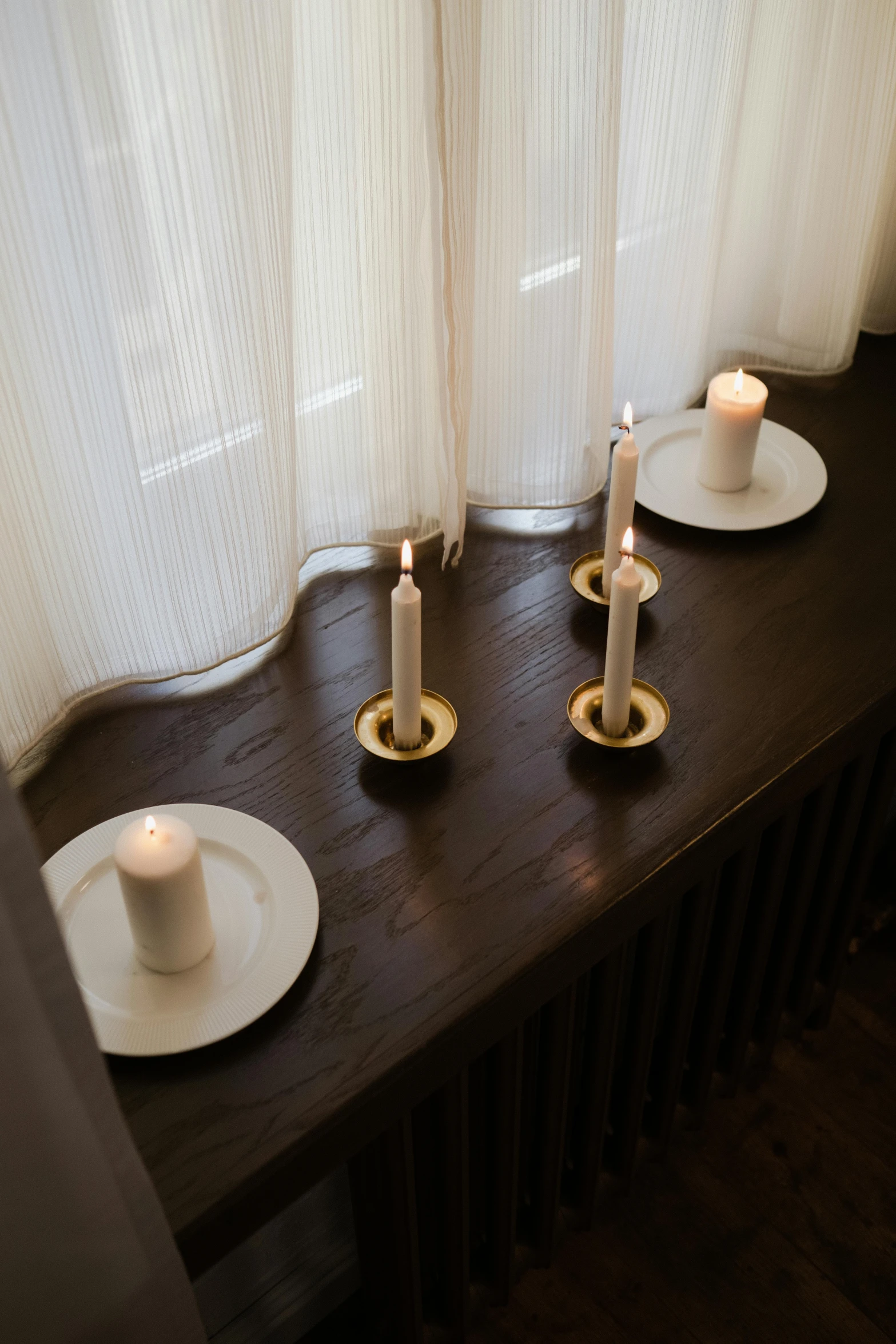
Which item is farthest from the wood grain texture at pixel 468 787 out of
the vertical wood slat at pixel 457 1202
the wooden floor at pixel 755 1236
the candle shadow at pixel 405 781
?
the wooden floor at pixel 755 1236

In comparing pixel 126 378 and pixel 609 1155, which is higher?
pixel 126 378

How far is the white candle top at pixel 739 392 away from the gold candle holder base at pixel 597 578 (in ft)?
0.56

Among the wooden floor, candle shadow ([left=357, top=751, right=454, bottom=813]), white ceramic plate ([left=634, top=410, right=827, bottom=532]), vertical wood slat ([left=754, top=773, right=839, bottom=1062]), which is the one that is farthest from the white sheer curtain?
the wooden floor

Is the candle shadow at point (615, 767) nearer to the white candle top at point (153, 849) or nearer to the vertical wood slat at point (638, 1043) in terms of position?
the vertical wood slat at point (638, 1043)

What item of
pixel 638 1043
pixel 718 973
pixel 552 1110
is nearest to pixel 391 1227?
pixel 552 1110

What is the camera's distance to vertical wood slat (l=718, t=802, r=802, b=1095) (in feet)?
3.53

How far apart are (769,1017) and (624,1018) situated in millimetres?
175

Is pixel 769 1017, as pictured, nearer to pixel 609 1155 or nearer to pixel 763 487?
pixel 609 1155

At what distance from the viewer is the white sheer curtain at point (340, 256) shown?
2.23ft

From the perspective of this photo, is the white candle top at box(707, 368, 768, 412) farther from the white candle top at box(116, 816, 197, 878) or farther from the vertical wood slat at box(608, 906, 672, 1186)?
the white candle top at box(116, 816, 197, 878)

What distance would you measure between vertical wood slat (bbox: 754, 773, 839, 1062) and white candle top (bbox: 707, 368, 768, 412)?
35 cm

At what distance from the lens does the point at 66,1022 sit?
507mm

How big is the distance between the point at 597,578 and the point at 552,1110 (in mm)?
459

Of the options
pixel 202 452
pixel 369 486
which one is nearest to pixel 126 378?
pixel 202 452
